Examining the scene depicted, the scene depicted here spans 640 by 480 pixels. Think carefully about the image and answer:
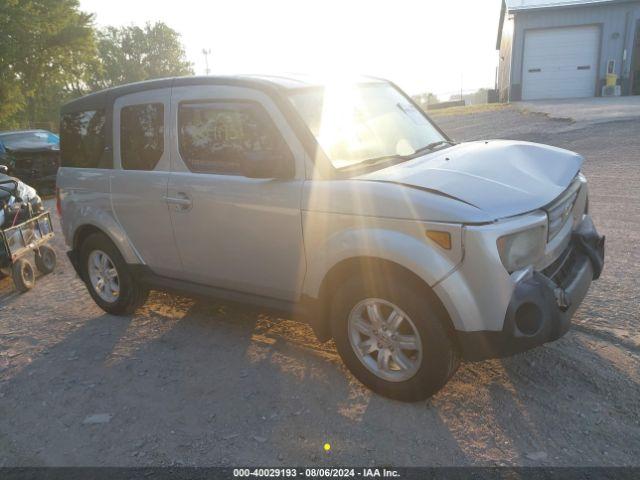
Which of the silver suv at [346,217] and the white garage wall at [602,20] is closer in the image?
the silver suv at [346,217]

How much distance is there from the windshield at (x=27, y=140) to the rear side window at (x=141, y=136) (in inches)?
399

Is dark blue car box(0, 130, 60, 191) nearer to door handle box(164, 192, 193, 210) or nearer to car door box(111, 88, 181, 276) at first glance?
car door box(111, 88, 181, 276)

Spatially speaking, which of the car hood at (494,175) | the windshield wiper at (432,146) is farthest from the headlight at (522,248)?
the windshield wiper at (432,146)

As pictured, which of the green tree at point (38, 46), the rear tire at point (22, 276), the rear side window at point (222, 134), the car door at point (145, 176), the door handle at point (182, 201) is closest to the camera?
the rear side window at point (222, 134)

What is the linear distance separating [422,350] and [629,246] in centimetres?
370

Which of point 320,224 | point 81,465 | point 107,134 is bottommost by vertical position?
point 81,465

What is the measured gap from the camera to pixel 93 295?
4.95 m

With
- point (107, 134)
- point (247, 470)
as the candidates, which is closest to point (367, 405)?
point (247, 470)

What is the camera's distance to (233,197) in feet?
11.8

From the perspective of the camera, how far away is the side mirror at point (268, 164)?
129 inches

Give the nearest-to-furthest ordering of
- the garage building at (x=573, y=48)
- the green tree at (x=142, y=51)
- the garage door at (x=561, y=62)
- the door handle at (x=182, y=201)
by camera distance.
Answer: the door handle at (x=182, y=201)
the garage building at (x=573, y=48)
the garage door at (x=561, y=62)
the green tree at (x=142, y=51)

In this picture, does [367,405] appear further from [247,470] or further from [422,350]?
[247,470]

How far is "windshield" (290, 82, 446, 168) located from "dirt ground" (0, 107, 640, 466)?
1.49m

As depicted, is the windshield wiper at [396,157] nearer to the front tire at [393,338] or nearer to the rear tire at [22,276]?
the front tire at [393,338]
